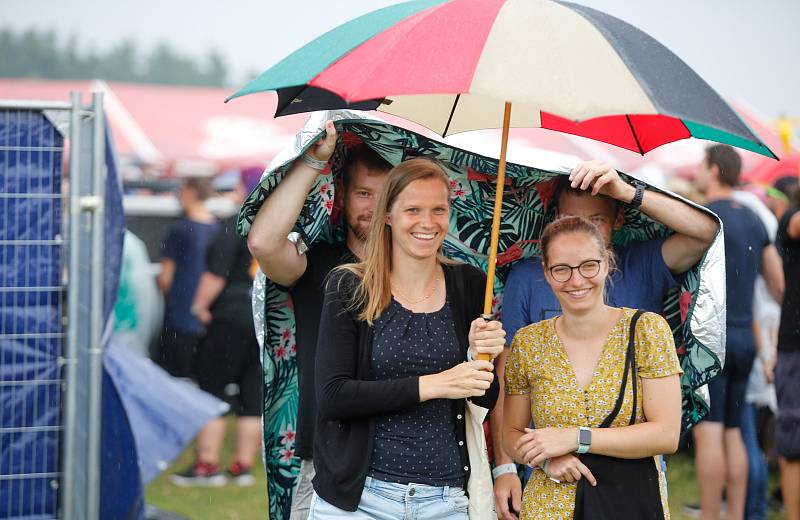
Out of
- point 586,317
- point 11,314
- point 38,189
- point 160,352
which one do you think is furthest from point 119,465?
point 160,352

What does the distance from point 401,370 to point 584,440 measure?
0.57m

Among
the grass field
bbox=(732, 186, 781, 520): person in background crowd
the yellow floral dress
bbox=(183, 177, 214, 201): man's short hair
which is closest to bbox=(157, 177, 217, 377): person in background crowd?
bbox=(183, 177, 214, 201): man's short hair

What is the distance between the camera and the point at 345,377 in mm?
2777

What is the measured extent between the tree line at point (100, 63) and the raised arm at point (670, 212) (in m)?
86.5

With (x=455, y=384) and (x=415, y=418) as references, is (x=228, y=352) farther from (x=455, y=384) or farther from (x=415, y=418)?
(x=455, y=384)

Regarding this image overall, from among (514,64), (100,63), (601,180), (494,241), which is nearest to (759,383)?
(601,180)

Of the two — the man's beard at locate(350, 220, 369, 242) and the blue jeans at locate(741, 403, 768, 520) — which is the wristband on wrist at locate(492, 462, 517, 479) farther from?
the blue jeans at locate(741, 403, 768, 520)

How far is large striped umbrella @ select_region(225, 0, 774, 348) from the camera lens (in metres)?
2.29

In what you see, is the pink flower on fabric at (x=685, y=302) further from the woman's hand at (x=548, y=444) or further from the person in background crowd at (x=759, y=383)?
the person in background crowd at (x=759, y=383)

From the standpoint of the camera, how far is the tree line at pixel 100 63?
86.9 meters

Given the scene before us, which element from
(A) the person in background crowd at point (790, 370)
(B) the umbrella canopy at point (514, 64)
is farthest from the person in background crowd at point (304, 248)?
(A) the person in background crowd at point (790, 370)

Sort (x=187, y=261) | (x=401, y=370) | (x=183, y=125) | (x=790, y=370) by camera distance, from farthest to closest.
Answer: (x=183, y=125)
(x=187, y=261)
(x=790, y=370)
(x=401, y=370)

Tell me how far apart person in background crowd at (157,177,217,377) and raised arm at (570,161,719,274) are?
494 centimetres

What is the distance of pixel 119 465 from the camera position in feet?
14.6
